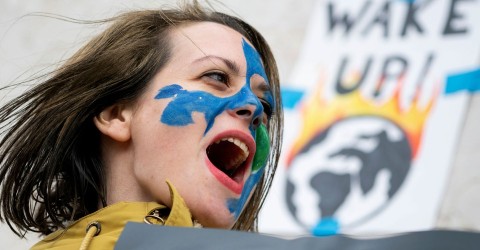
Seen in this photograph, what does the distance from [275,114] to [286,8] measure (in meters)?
1.56

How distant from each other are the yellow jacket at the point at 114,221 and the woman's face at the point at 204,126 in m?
0.06

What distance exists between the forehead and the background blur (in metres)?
0.84

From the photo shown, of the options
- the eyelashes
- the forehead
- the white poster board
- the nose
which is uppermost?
the forehead

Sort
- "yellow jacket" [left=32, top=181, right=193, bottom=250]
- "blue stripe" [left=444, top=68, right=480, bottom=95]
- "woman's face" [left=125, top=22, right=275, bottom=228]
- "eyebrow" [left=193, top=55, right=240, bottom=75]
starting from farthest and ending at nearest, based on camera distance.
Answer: "blue stripe" [left=444, top=68, right=480, bottom=95], "eyebrow" [left=193, top=55, right=240, bottom=75], "woman's face" [left=125, top=22, right=275, bottom=228], "yellow jacket" [left=32, top=181, right=193, bottom=250]

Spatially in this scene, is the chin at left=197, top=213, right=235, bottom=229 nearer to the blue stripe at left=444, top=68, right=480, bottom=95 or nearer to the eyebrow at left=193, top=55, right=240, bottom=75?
the eyebrow at left=193, top=55, right=240, bottom=75

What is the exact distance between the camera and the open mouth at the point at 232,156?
1.44 metres

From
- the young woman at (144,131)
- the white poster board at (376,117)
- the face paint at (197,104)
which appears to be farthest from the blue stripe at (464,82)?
the face paint at (197,104)

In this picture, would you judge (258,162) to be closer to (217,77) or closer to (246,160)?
(246,160)

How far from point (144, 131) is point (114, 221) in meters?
0.18

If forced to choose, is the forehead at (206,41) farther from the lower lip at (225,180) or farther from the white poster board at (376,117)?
the white poster board at (376,117)

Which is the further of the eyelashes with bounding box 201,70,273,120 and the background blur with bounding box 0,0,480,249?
the background blur with bounding box 0,0,480,249

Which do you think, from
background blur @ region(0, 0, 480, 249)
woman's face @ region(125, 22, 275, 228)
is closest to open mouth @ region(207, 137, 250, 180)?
woman's face @ region(125, 22, 275, 228)

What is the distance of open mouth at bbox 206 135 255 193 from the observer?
56.7 inches

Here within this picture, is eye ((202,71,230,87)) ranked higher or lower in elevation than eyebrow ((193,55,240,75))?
lower
